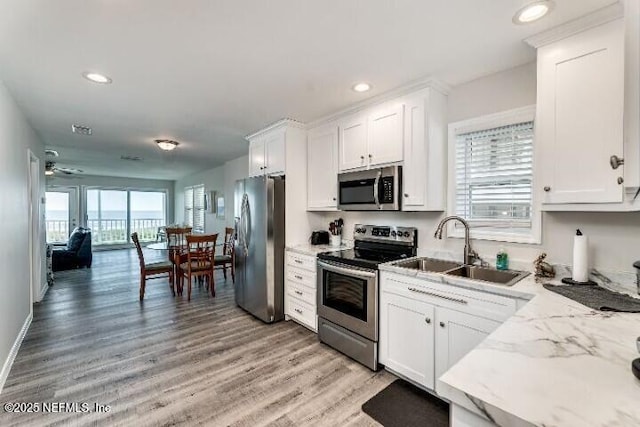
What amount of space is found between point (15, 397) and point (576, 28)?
423 cm

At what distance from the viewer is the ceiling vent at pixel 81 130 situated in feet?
12.6

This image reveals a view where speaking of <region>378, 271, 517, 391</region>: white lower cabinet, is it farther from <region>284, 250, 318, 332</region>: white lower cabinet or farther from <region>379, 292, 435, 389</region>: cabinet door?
<region>284, 250, 318, 332</region>: white lower cabinet

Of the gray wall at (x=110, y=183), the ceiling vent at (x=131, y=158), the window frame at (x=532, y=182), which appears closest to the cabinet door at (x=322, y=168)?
the window frame at (x=532, y=182)

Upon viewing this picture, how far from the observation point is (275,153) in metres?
3.67

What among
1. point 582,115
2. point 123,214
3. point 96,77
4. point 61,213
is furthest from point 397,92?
point 61,213

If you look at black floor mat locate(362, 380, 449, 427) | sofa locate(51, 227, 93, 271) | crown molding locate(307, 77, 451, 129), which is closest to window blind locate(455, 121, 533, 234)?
crown molding locate(307, 77, 451, 129)

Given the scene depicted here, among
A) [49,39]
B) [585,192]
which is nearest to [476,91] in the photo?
[585,192]

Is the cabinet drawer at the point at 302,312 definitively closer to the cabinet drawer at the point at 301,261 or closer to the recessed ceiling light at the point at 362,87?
the cabinet drawer at the point at 301,261

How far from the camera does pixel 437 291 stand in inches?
78.1

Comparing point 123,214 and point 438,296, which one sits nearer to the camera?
point 438,296

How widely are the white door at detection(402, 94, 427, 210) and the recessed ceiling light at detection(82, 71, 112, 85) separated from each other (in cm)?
245

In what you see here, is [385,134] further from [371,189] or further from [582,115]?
[582,115]

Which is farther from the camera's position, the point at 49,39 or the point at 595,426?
the point at 49,39

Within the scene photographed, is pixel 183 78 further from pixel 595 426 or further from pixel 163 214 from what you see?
pixel 163 214
